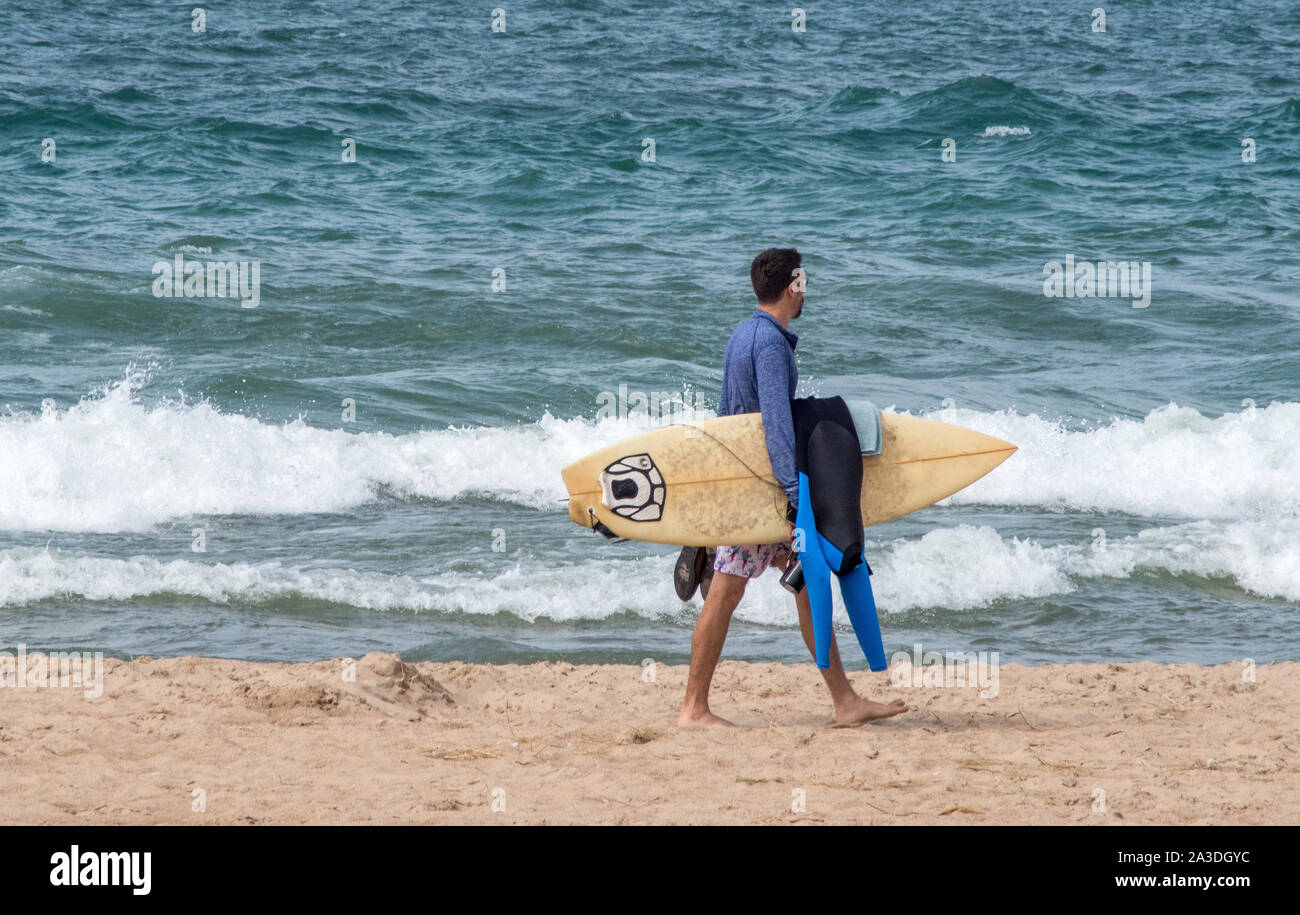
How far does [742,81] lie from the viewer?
21391 millimetres

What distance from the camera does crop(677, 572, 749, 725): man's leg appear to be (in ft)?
13.8

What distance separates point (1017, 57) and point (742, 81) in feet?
20.5

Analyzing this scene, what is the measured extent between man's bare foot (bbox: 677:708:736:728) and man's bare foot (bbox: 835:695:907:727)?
389 millimetres

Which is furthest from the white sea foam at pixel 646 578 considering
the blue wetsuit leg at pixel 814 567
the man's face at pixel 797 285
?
the man's face at pixel 797 285

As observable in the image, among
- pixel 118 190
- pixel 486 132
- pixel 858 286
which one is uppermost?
pixel 486 132

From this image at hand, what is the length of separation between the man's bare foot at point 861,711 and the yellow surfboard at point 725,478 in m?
0.67

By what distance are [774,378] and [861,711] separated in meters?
1.26

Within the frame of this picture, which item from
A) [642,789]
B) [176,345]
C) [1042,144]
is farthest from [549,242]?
[642,789]

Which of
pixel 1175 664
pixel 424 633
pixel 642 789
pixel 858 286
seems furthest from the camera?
pixel 858 286

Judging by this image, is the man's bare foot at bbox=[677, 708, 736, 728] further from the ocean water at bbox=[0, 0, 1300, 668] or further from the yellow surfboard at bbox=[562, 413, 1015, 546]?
the ocean water at bbox=[0, 0, 1300, 668]

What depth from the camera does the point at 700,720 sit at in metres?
4.29

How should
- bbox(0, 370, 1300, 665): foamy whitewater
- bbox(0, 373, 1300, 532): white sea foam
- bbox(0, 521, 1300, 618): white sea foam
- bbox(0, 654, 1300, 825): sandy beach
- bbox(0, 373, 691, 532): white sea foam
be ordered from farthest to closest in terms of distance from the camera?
bbox(0, 373, 1300, 532): white sea foam → bbox(0, 373, 691, 532): white sea foam → bbox(0, 370, 1300, 665): foamy whitewater → bbox(0, 521, 1300, 618): white sea foam → bbox(0, 654, 1300, 825): sandy beach

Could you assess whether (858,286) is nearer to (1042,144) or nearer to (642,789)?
(1042,144)

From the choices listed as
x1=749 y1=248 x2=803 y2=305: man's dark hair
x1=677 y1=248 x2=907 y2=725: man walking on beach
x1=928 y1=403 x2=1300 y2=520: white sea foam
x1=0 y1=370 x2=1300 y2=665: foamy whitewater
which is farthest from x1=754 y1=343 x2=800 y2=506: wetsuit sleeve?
x1=928 y1=403 x2=1300 y2=520: white sea foam
